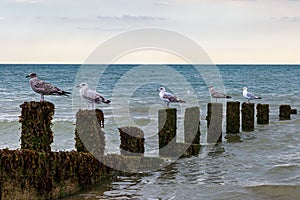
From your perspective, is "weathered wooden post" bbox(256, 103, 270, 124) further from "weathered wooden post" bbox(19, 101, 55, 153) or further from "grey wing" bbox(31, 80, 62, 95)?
"weathered wooden post" bbox(19, 101, 55, 153)

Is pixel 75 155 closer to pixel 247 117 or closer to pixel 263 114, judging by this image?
pixel 247 117

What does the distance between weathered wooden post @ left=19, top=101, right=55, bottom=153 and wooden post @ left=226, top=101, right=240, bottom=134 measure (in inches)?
422

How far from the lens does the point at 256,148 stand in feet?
58.1

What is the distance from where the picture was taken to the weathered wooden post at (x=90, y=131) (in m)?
12.5

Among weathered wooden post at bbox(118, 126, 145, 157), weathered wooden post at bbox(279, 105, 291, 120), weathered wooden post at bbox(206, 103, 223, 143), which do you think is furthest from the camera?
weathered wooden post at bbox(279, 105, 291, 120)

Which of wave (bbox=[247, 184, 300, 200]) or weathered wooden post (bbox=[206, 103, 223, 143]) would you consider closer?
wave (bbox=[247, 184, 300, 200])

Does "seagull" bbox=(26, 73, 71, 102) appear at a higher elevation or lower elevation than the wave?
higher

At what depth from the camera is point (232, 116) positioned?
21.0 m

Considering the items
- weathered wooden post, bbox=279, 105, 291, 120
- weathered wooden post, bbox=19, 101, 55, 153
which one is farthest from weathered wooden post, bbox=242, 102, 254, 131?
weathered wooden post, bbox=19, 101, 55, 153

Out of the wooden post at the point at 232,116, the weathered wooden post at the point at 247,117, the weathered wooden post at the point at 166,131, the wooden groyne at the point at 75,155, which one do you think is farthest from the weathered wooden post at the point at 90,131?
the weathered wooden post at the point at 247,117

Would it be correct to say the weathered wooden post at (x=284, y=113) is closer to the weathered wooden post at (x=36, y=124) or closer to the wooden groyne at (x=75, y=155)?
the wooden groyne at (x=75, y=155)

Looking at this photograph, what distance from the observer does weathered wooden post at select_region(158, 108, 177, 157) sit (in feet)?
51.4

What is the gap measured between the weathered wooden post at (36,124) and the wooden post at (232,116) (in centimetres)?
1073

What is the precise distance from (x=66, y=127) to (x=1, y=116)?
29.3 feet
